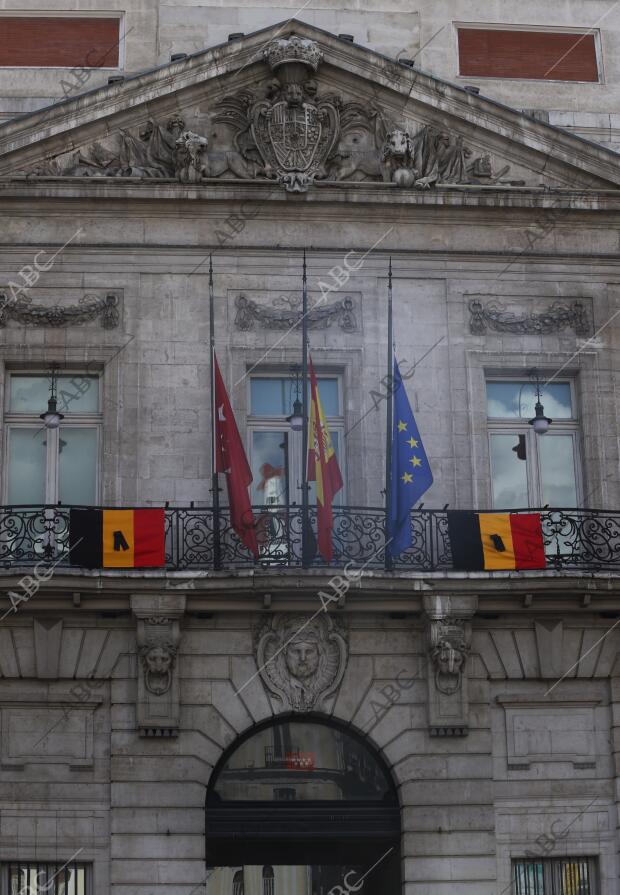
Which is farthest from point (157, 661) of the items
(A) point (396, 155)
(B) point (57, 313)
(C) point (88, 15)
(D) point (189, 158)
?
(C) point (88, 15)

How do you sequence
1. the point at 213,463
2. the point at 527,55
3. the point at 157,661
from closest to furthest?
the point at 157,661
the point at 213,463
the point at 527,55

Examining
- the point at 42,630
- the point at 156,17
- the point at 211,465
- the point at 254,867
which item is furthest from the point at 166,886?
the point at 156,17

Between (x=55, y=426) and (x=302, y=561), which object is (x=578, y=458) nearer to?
(x=302, y=561)

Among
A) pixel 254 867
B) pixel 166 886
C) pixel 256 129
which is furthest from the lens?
pixel 256 129

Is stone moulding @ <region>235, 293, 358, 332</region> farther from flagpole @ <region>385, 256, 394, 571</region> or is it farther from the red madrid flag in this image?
the red madrid flag

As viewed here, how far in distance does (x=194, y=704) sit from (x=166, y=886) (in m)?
2.03

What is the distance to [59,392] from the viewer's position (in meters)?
22.2

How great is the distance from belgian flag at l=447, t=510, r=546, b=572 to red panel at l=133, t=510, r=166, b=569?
3321 mm

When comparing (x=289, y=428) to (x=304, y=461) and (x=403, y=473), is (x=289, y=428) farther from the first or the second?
(x=403, y=473)

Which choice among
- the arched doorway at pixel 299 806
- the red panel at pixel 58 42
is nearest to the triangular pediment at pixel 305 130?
the red panel at pixel 58 42

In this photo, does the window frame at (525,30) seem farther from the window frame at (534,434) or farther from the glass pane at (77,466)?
the glass pane at (77,466)

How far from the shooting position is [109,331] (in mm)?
22125

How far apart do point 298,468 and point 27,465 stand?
3256mm

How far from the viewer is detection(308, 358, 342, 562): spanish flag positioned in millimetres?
20391
